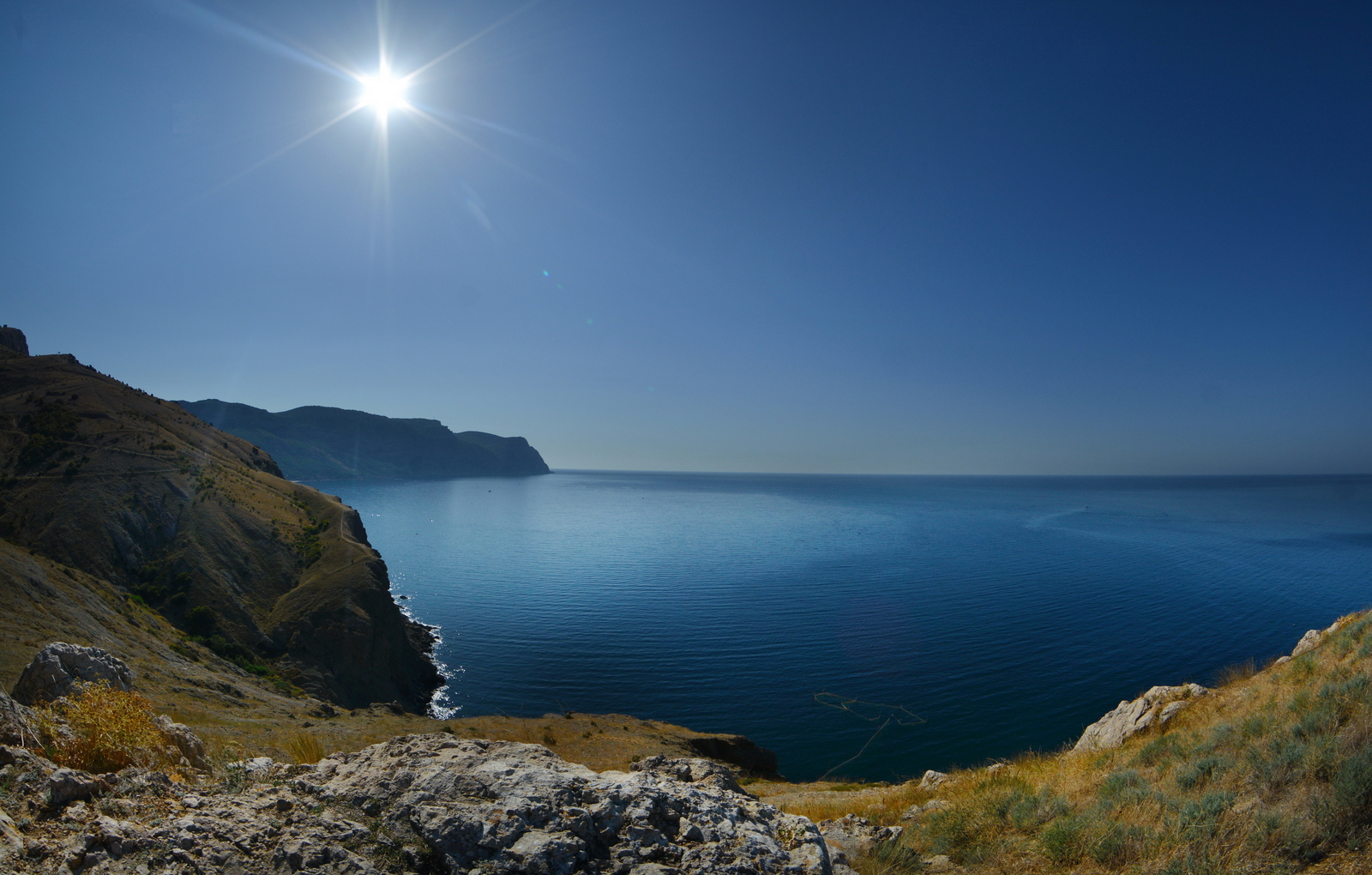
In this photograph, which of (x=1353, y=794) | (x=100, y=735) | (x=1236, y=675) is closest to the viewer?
(x=100, y=735)

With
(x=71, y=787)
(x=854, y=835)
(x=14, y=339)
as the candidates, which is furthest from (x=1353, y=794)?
(x=14, y=339)

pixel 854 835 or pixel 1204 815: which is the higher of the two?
pixel 1204 815

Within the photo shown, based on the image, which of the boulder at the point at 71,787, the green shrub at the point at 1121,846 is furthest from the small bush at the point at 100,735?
the green shrub at the point at 1121,846

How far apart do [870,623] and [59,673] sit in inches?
2208

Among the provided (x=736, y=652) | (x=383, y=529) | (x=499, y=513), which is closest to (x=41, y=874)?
(x=736, y=652)

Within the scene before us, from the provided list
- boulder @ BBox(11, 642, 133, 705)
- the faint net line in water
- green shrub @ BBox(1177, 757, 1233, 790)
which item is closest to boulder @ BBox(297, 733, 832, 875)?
green shrub @ BBox(1177, 757, 1233, 790)

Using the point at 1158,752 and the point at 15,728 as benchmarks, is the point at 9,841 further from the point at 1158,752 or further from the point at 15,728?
the point at 1158,752

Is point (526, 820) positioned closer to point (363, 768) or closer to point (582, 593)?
point (363, 768)

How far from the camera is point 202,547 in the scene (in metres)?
43.9

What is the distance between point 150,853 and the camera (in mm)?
4336

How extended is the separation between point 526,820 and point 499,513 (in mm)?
161184

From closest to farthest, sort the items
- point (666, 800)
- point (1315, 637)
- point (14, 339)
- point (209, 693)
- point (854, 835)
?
point (666, 800) < point (854, 835) < point (1315, 637) < point (209, 693) < point (14, 339)

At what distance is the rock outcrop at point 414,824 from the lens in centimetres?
452

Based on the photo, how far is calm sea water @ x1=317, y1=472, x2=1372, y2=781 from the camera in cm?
3728
